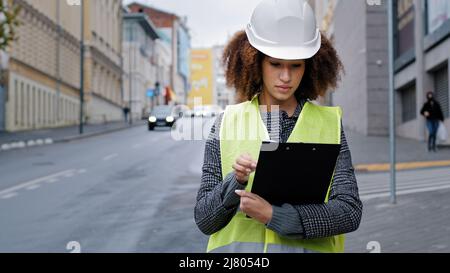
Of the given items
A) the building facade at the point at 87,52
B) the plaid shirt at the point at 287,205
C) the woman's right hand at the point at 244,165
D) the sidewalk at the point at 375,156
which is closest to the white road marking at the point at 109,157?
the building facade at the point at 87,52

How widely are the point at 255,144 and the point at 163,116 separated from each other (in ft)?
3.28

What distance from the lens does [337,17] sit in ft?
10.1

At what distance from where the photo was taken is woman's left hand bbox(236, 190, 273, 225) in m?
1.89

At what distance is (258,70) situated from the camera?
2.16 meters

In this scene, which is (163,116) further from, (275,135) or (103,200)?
(103,200)

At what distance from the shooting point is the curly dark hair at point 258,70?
2.16 metres

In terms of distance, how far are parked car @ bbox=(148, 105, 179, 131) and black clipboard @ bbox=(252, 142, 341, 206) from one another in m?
0.68

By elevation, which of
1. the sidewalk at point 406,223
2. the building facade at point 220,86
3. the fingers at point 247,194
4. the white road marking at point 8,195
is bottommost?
the white road marking at point 8,195

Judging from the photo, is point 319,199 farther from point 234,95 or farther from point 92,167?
point 92,167

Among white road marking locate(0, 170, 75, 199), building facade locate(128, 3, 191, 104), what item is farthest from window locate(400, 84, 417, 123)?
building facade locate(128, 3, 191, 104)

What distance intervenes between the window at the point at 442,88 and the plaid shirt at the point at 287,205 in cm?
1600

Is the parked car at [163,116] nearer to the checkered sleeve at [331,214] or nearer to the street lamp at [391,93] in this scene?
the checkered sleeve at [331,214]

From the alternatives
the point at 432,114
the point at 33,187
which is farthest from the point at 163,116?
the point at 432,114
